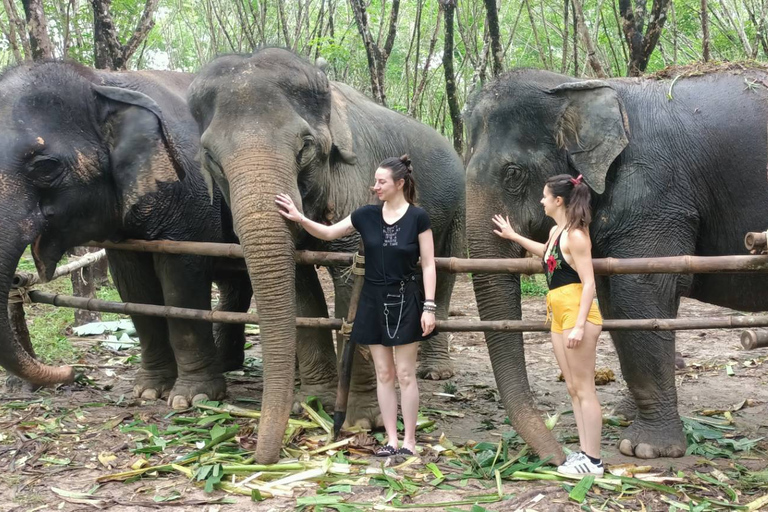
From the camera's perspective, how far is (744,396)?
596 cm

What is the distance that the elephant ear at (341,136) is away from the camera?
509 cm

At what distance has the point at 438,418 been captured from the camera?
5375mm

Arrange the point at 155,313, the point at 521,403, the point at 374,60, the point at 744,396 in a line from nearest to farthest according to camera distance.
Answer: the point at 521,403, the point at 155,313, the point at 744,396, the point at 374,60

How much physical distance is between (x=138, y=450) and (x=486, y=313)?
202 centimetres

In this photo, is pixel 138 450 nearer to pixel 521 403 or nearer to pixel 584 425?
pixel 521 403

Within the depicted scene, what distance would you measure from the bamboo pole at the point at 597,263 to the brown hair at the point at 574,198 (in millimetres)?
272

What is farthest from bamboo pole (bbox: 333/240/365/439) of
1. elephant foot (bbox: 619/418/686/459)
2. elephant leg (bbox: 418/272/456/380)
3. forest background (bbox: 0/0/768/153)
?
elephant leg (bbox: 418/272/456/380)

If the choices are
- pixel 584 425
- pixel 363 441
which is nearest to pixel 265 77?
pixel 363 441

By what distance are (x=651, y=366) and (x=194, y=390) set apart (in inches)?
114

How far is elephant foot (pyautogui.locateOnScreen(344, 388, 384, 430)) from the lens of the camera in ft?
16.2

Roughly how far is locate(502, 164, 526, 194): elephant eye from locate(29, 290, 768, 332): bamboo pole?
30.9 inches

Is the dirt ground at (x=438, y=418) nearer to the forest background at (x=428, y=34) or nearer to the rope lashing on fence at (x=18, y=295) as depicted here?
the rope lashing on fence at (x=18, y=295)

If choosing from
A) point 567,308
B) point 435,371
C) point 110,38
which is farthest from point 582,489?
point 110,38

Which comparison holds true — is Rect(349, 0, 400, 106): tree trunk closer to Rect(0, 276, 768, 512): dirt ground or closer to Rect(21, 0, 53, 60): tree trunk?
Rect(21, 0, 53, 60): tree trunk
